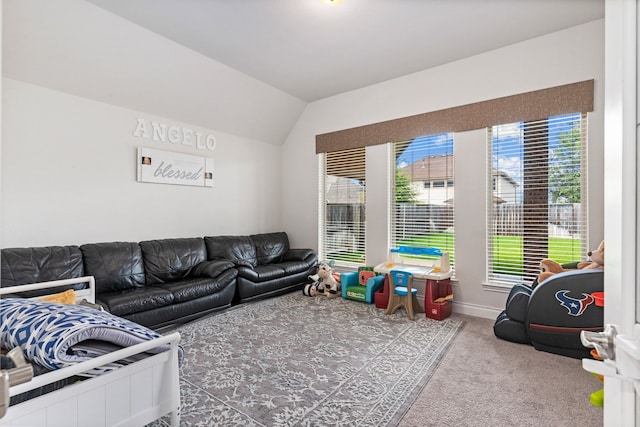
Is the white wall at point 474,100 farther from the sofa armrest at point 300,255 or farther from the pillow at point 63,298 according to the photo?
the pillow at point 63,298

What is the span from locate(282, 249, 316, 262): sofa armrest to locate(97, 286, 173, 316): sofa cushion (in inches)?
86.4

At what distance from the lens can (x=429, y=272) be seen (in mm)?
3975

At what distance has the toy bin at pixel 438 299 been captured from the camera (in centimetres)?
378

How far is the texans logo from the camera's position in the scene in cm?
277

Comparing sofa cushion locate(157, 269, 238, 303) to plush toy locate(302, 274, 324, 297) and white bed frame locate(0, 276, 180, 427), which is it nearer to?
plush toy locate(302, 274, 324, 297)

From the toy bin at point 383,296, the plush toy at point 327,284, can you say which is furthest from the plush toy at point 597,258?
the plush toy at point 327,284

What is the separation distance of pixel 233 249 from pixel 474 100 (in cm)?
363

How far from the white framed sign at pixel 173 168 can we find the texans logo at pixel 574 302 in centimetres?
434

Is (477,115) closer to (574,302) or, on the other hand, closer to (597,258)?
(597,258)

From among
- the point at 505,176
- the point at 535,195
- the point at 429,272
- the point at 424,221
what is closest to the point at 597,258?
the point at 535,195

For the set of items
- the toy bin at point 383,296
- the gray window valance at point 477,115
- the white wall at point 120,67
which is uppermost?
the white wall at point 120,67

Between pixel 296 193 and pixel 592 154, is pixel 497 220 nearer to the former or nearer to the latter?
pixel 592 154

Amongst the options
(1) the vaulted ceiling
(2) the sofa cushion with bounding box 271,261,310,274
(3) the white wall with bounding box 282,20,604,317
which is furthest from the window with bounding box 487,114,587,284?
Answer: (2) the sofa cushion with bounding box 271,261,310,274

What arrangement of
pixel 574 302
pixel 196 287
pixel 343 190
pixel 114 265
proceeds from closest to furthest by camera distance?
pixel 574 302, pixel 114 265, pixel 196 287, pixel 343 190
